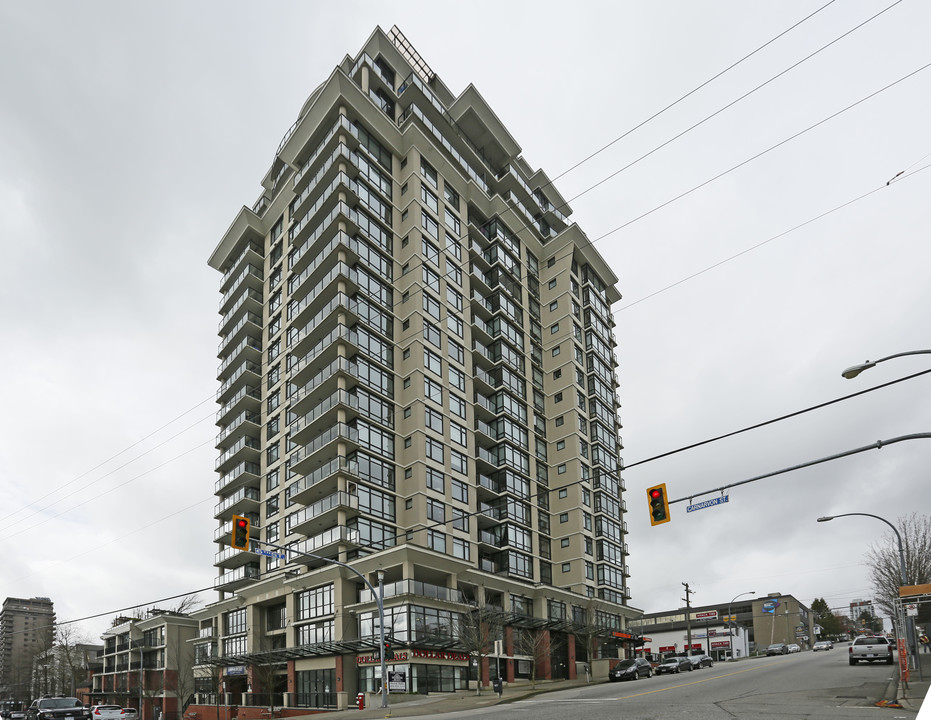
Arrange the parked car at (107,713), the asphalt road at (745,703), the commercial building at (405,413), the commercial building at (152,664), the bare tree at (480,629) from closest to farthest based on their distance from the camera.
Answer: the asphalt road at (745,703), the parked car at (107,713), the bare tree at (480,629), the commercial building at (405,413), the commercial building at (152,664)

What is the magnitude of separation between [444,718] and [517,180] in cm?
6504

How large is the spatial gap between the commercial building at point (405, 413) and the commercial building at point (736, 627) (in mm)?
42249

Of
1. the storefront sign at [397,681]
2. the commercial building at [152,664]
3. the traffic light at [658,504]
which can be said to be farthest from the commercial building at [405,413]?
the traffic light at [658,504]

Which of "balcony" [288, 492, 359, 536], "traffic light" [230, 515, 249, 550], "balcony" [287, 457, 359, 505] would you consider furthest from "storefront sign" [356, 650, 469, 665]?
"traffic light" [230, 515, 249, 550]

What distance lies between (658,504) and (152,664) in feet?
299

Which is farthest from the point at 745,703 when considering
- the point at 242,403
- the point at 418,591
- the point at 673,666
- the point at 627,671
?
the point at 242,403

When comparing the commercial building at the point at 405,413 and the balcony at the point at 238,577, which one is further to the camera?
the balcony at the point at 238,577

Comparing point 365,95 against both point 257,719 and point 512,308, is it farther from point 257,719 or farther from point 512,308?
point 257,719

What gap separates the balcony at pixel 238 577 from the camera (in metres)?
67.7

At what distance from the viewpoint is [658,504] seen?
23.9 meters

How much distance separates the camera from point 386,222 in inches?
2603

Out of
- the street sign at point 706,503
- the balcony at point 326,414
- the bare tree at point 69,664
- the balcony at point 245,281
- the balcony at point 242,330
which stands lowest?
the bare tree at point 69,664

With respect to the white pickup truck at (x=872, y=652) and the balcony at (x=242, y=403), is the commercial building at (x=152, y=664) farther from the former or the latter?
the white pickup truck at (x=872, y=652)

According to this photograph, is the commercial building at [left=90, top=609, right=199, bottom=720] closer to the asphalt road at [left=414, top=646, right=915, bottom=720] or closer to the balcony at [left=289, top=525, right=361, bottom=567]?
the balcony at [left=289, top=525, right=361, bottom=567]
